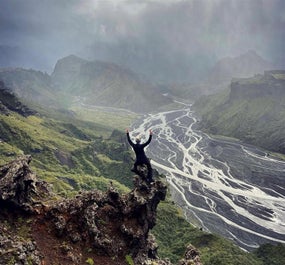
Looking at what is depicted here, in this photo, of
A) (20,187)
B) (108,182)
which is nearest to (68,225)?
(20,187)

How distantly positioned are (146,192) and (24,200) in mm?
11952

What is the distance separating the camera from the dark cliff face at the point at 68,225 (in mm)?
25156

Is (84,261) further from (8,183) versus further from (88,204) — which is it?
(8,183)

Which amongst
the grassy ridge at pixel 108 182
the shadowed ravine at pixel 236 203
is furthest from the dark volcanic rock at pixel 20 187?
the shadowed ravine at pixel 236 203

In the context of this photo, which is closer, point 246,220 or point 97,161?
point 246,220

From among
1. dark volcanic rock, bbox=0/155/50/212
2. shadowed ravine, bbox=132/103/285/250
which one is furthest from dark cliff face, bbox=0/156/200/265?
shadowed ravine, bbox=132/103/285/250

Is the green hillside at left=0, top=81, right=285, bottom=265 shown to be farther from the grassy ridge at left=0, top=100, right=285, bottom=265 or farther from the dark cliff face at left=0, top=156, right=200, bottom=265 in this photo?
the dark cliff face at left=0, top=156, right=200, bottom=265

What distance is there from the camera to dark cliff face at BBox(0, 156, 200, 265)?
2516 cm

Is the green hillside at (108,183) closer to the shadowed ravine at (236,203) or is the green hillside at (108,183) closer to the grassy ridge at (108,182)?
the grassy ridge at (108,182)

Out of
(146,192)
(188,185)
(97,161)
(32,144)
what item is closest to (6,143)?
(32,144)

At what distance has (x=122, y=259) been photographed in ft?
91.7

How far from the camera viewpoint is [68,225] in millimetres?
27781

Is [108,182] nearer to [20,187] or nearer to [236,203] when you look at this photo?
[236,203]

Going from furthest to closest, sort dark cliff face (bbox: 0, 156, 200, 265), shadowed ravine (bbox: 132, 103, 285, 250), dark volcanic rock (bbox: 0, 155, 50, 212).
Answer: shadowed ravine (bbox: 132, 103, 285, 250), dark volcanic rock (bbox: 0, 155, 50, 212), dark cliff face (bbox: 0, 156, 200, 265)
